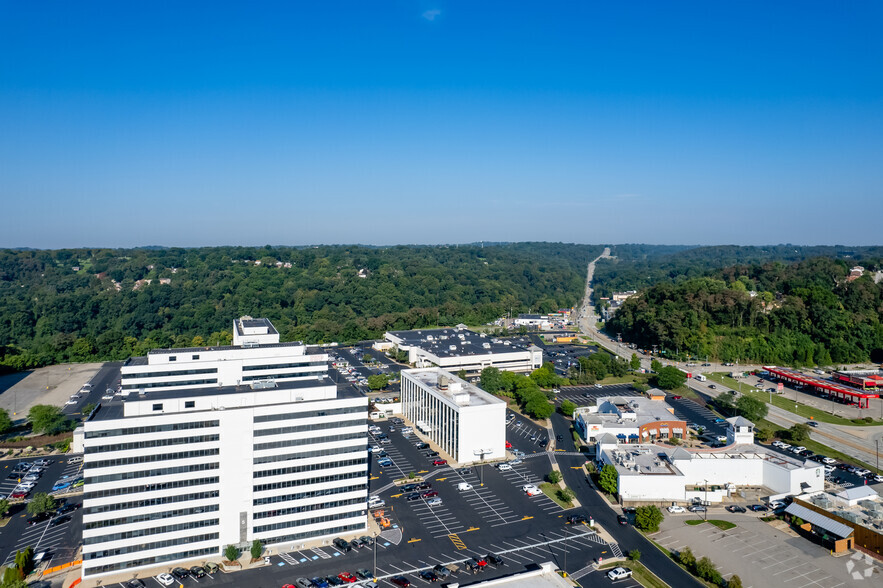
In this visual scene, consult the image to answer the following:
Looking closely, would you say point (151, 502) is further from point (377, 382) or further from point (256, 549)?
point (377, 382)

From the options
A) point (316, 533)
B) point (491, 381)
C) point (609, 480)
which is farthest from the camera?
point (491, 381)

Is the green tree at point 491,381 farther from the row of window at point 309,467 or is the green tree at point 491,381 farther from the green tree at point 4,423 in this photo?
the green tree at point 4,423

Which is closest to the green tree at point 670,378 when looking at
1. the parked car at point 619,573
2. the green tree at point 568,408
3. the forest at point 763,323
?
the green tree at point 568,408

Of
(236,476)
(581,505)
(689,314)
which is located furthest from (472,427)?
(689,314)

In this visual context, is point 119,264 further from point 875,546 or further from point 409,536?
point 875,546

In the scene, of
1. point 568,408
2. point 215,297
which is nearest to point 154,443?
point 568,408

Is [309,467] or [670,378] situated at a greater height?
[309,467]

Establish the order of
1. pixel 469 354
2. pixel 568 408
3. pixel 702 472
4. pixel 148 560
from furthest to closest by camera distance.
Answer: pixel 469 354
pixel 568 408
pixel 702 472
pixel 148 560
